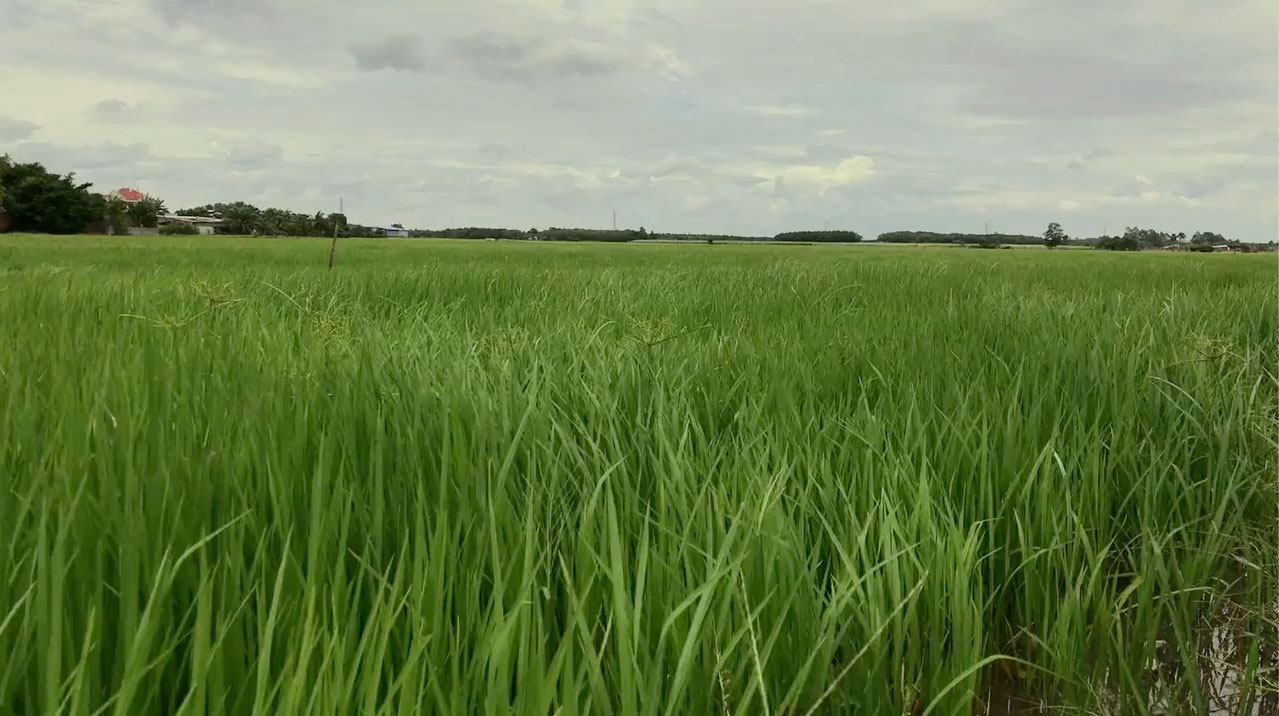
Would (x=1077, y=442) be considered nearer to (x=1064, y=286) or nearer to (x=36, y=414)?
(x=36, y=414)

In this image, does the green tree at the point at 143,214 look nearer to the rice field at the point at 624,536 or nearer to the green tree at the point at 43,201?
the green tree at the point at 43,201

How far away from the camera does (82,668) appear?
653 millimetres

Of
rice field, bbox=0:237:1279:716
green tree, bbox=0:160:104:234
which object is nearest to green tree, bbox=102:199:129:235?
green tree, bbox=0:160:104:234

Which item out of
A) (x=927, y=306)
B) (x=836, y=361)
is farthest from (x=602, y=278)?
(x=836, y=361)

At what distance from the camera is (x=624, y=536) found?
42.3 inches

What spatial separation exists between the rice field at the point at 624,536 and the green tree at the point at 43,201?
218 feet

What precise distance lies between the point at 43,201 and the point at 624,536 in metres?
68.9

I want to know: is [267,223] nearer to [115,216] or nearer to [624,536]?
[115,216]

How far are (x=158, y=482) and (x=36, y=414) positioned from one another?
0.69 meters

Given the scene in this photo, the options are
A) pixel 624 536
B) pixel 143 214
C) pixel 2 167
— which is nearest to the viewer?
pixel 624 536

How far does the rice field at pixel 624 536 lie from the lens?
77 cm

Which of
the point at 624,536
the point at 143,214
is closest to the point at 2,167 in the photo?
the point at 143,214

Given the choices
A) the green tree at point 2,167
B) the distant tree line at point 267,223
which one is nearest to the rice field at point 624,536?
the distant tree line at point 267,223

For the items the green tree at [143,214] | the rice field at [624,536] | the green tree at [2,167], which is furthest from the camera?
the green tree at [143,214]
